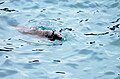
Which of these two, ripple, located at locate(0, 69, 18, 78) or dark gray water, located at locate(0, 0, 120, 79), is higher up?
dark gray water, located at locate(0, 0, 120, 79)

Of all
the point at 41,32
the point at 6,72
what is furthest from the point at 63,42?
the point at 6,72

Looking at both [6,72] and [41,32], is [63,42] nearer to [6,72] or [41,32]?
[41,32]

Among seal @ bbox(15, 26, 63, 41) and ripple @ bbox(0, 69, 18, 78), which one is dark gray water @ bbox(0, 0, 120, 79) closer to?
ripple @ bbox(0, 69, 18, 78)

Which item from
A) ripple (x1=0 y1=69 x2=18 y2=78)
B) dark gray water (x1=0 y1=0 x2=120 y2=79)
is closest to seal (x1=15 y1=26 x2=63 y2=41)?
dark gray water (x1=0 y1=0 x2=120 y2=79)

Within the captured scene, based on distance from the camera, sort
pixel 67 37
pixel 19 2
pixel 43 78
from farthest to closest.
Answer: pixel 19 2, pixel 67 37, pixel 43 78

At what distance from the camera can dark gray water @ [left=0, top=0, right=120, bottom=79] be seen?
7.80 m

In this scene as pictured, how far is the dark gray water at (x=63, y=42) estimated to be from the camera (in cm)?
780

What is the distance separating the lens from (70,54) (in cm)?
864

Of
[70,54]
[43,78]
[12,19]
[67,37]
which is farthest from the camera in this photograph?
[12,19]

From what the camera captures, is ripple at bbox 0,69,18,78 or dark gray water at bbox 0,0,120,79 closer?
ripple at bbox 0,69,18,78

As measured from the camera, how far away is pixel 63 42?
923 cm

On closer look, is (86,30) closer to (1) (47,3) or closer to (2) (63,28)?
(2) (63,28)

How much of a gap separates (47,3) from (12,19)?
2.04 meters

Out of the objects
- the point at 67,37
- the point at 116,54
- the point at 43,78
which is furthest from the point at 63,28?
the point at 43,78
